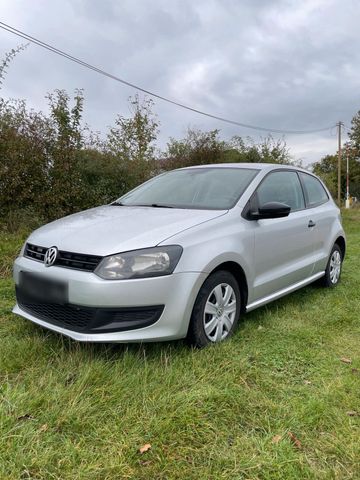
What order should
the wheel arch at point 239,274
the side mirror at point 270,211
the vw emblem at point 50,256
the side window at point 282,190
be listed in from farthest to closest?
the side window at point 282,190
the side mirror at point 270,211
the wheel arch at point 239,274
the vw emblem at point 50,256

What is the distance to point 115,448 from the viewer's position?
2018 mm

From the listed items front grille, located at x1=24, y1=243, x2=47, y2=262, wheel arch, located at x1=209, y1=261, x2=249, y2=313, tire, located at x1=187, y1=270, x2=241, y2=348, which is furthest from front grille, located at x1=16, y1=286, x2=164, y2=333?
wheel arch, located at x1=209, y1=261, x2=249, y2=313

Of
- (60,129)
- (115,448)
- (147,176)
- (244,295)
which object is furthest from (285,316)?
(147,176)

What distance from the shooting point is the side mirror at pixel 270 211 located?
11.2ft

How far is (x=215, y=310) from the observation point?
3.11 m

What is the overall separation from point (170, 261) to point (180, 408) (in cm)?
91

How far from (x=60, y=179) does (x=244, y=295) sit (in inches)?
180

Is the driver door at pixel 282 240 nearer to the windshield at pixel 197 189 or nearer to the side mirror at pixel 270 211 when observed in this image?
the side mirror at pixel 270 211

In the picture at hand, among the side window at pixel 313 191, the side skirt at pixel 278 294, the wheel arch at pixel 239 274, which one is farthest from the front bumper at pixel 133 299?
the side window at pixel 313 191

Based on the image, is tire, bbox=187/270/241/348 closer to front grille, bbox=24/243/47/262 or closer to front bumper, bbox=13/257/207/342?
front bumper, bbox=13/257/207/342

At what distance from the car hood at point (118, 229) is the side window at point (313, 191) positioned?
1831 millimetres

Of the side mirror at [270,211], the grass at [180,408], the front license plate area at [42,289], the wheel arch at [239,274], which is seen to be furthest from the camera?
the side mirror at [270,211]

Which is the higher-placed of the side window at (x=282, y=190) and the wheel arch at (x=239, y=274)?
the side window at (x=282, y=190)

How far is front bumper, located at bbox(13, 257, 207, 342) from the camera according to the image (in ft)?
8.65
